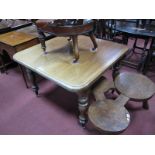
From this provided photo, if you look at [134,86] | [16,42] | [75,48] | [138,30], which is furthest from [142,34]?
[16,42]

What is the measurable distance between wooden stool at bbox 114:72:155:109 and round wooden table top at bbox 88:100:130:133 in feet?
0.60

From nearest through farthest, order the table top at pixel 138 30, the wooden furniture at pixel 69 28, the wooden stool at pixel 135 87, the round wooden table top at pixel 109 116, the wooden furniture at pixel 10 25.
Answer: the round wooden table top at pixel 109 116, the wooden furniture at pixel 69 28, the wooden stool at pixel 135 87, the table top at pixel 138 30, the wooden furniture at pixel 10 25

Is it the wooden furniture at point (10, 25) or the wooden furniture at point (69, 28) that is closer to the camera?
the wooden furniture at point (69, 28)

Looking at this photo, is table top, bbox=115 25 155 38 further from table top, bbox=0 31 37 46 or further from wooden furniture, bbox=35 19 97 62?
table top, bbox=0 31 37 46

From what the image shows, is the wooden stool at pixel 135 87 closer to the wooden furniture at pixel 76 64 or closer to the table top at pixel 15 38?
the wooden furniture at pixel 76 64

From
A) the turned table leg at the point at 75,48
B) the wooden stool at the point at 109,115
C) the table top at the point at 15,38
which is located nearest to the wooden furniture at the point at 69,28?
the turned table leg at the point at 75,48

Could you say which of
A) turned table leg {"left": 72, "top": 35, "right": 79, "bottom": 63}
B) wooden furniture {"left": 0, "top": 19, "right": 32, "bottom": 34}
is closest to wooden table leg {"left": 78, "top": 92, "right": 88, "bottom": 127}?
turned table leg {"left": 72, "top": 35, "right": 79, "bottom": 63}

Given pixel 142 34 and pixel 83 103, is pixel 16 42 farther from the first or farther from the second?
pixel 142 34

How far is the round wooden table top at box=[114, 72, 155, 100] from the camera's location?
1.33 meters

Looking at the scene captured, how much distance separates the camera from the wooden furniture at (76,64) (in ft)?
3.73

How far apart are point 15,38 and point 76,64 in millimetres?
1106

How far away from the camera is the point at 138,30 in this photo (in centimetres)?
193

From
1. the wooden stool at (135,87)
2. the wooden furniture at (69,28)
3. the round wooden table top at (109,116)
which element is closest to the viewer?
the round wooden table top at (109,116)

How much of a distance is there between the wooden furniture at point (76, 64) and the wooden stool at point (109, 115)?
106 mm
